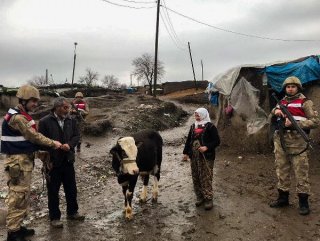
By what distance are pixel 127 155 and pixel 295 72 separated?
6236 millimetres

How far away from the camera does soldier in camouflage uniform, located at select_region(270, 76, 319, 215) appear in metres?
6.09

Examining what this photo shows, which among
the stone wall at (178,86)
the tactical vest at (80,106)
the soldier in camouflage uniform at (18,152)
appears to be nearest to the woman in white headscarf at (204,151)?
the soldier in camouflage uniform at (18,152)

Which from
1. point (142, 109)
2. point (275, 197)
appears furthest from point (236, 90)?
point (142, 109)

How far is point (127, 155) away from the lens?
6.27 metres

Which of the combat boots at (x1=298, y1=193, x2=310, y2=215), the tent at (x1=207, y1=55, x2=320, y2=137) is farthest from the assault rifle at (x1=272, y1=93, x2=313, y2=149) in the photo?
the tent at (x1=207, y1=55, x2=320, y2=137)

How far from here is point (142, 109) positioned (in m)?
20.8

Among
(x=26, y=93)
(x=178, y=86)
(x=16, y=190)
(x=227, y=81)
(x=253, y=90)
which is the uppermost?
(x=178, y=86)

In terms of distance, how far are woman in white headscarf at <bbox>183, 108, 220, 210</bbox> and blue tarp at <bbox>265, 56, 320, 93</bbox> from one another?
15.8ft

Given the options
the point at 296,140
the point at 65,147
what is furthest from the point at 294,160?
the point at 65,147

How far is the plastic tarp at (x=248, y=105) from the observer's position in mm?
11273

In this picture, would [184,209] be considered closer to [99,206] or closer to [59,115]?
[99,206]

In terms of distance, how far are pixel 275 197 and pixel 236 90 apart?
4981mm

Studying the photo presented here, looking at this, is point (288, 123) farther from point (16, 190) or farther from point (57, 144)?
point (16, 190)

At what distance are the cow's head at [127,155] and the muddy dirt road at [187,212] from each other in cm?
85
